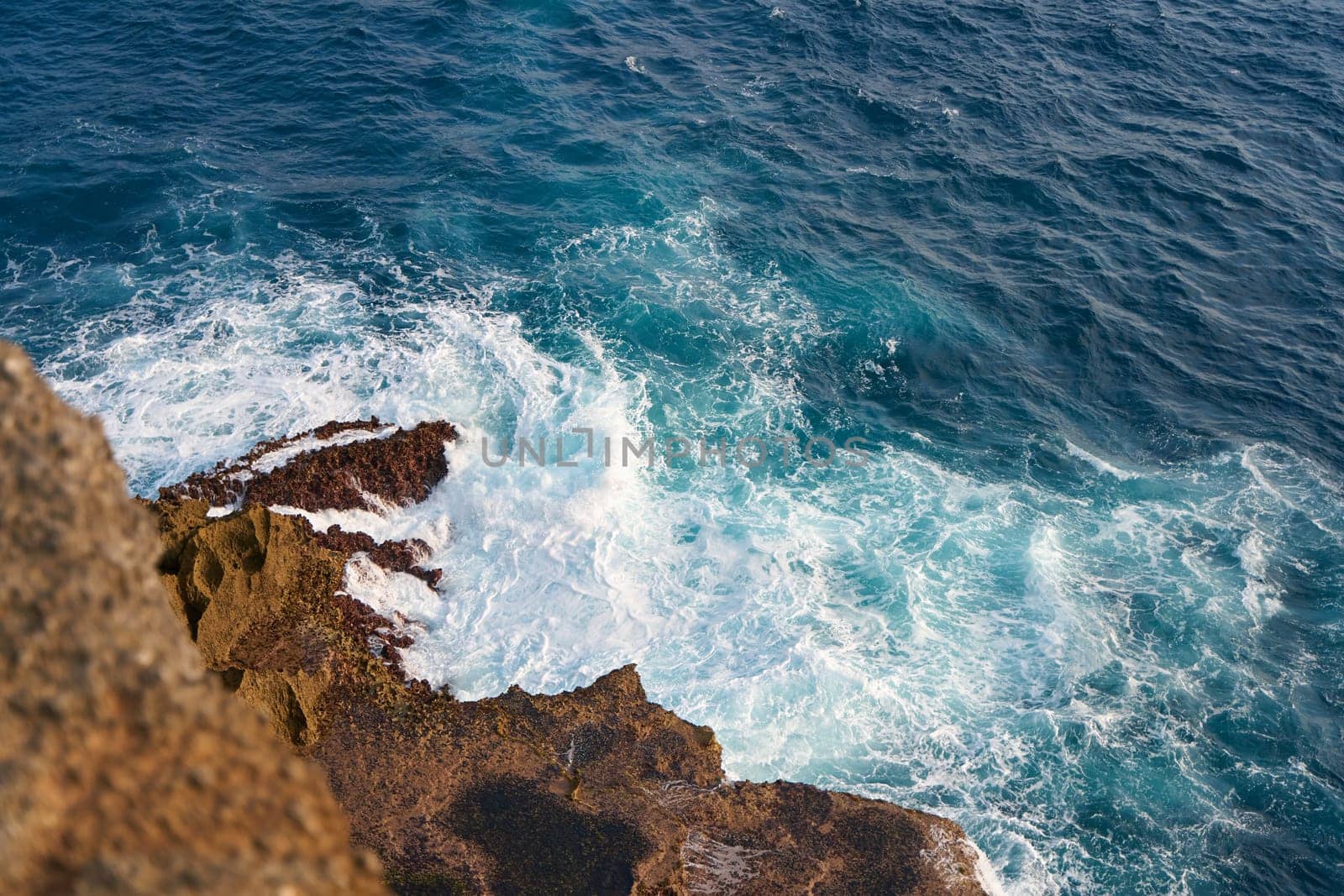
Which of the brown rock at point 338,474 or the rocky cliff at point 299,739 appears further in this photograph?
the brown rock at point 338,474

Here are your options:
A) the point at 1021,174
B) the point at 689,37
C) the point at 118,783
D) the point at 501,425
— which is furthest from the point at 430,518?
the point at 689,37

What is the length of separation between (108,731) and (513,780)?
13611 millimetres

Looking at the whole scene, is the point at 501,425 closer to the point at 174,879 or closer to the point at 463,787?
the point at 463,787

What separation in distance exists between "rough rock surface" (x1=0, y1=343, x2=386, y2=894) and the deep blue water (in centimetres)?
1648

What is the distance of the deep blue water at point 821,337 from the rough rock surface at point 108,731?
649 inches

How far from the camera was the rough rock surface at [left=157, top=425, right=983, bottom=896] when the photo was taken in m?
18.7

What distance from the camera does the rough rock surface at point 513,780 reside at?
1866cm

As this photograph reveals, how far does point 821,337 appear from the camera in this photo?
35.9 m

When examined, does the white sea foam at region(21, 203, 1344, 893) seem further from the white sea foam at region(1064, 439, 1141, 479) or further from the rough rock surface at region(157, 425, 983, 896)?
the rough rock surface at region(157, 425, 983, 896)

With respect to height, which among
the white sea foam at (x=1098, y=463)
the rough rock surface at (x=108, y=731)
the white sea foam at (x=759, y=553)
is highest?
the rough rock surface at (x=108, y=731)

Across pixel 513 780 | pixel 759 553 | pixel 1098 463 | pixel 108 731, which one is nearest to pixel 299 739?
pixel 513 780

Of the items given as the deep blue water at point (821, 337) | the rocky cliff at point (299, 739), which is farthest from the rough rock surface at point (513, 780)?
the deep blue water at point (821, 337)

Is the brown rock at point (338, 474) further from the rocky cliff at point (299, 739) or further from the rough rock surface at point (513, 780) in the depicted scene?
the rough rock surface at point (513, 780)

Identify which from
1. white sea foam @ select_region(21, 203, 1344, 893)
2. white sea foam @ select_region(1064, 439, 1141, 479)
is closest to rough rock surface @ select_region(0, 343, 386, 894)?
white sea foam @ select_region(21, 203, 1344, 893)
